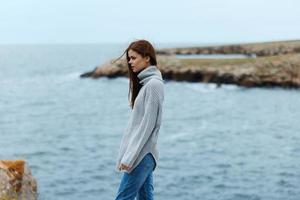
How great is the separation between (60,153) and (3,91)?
209ft

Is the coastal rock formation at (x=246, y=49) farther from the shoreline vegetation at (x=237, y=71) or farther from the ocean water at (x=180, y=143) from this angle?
the ocean water at (x=180, y=143)

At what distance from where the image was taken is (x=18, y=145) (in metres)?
41.5

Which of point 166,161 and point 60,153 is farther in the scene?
point 60,153

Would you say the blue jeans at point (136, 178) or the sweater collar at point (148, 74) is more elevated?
the sweater collar at point (148, 74)

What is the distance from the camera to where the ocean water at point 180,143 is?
26781 mm

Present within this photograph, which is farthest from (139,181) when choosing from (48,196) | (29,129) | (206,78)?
(206,78)

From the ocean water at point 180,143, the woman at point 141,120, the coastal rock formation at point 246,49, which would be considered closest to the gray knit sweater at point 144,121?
the woman at point 141,120

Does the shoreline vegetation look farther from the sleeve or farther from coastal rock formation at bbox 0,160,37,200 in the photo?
the sleeve

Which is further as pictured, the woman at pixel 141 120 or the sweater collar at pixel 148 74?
the sweater collar at pixel 148 74

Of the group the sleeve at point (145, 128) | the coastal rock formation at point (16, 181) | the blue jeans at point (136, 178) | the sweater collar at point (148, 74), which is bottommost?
the coastal rock formation at point (16, 181)

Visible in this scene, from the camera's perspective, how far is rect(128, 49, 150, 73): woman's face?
6.05 meters

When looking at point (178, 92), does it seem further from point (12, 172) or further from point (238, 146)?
point (12, 172)

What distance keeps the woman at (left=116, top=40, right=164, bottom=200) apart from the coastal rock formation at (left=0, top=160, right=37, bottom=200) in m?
1.39

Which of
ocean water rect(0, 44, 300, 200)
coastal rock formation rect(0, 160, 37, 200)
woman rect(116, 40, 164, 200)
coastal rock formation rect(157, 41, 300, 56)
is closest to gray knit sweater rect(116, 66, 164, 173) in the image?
woman rect(116, 40, 164, 200)
